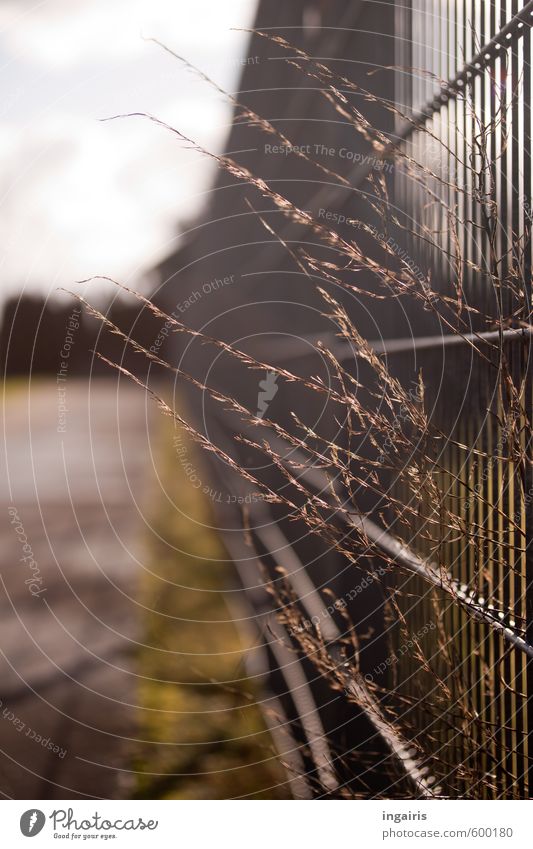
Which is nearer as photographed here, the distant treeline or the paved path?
the distant treeline

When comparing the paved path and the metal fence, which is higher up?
the metal fence

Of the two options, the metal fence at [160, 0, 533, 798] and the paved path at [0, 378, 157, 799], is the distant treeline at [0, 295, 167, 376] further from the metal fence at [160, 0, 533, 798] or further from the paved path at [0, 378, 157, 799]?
the metal fence at [160, 0, 533, 798]

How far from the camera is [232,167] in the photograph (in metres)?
1.04

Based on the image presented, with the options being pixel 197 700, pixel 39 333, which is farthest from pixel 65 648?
pixel 39 333

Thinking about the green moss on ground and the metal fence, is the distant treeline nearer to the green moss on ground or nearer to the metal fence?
the metal fence

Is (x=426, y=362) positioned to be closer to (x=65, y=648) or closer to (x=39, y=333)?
(x=39, y=333)

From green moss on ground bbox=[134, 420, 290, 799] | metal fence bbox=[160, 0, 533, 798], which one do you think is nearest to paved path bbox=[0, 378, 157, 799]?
green moss on ground bbox=[134, 420, 290, 799]

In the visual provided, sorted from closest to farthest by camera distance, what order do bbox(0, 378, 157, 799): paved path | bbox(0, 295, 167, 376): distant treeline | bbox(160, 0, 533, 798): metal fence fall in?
bbox(160, 0, 533, 798): metal fence < bbox(0, 295, 167, 376): distant treeline < bbox(0, 378, 157, 799): paved path

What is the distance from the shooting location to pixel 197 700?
223cm

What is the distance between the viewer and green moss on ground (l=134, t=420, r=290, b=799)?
1.82 meters

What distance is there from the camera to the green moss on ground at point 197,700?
5.96 feet

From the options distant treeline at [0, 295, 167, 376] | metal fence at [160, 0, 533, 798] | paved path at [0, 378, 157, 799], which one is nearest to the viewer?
metal fence at [160, 0, 533, 798]
